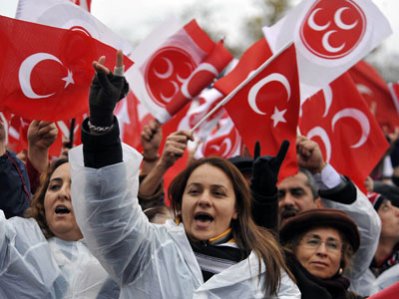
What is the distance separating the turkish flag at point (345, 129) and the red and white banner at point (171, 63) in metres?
0.80

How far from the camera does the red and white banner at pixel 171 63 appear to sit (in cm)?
658

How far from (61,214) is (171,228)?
66 cm

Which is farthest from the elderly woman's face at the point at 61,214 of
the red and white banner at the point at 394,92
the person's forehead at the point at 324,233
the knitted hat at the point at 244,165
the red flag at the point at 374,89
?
the red and white banner at the point at 394,92

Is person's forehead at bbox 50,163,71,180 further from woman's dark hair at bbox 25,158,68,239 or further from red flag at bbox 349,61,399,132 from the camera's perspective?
red flag at bbox 349,61,399,132

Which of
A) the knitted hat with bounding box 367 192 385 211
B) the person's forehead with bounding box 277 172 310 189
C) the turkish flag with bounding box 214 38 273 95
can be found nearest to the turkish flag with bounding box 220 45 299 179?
the person's forehead with bounding box 277 172 310 189

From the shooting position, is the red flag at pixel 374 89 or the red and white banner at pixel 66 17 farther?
the red flag at pixel 374 89

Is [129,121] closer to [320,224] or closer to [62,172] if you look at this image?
[320,224]

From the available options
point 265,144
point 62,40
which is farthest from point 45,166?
point 265,144

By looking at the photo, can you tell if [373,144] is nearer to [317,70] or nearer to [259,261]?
[317,70]

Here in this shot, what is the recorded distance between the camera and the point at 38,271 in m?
4.08

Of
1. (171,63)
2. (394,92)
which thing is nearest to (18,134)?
(171,63)

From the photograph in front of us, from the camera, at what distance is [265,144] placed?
5.71 m

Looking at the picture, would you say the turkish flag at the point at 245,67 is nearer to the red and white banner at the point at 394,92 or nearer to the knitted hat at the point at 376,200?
the knitted hat at the point at 376,200

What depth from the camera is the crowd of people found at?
3598 mm
